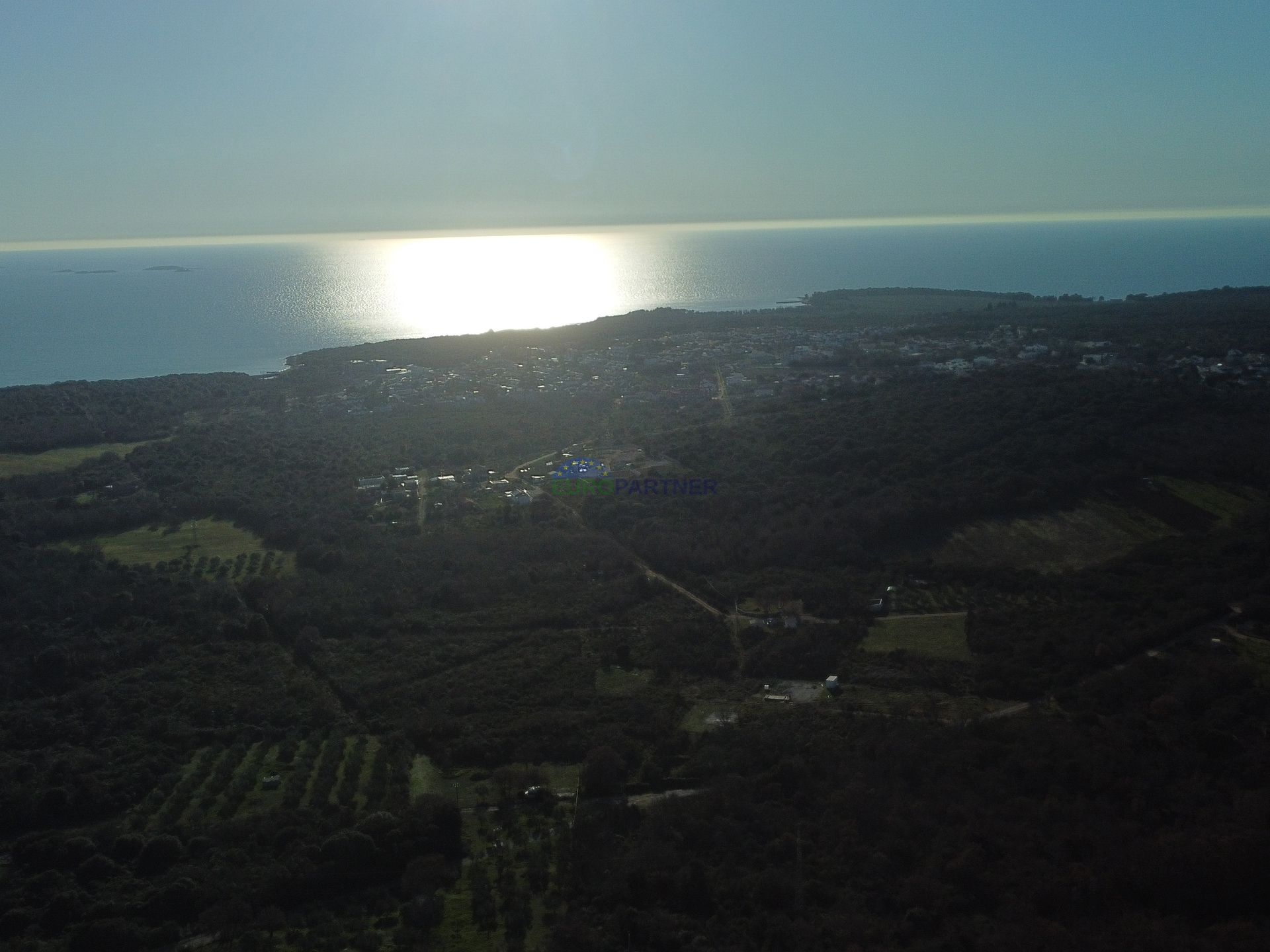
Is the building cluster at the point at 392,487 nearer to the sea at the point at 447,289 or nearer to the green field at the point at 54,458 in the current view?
the green field at the point at 54,458

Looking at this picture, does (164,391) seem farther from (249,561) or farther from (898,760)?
(898,760)

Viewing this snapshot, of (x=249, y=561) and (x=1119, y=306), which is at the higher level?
(x=1119, y=306)

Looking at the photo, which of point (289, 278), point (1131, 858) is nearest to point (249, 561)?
point (1131, 858)

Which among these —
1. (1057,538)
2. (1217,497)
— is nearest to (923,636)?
(1057,538)

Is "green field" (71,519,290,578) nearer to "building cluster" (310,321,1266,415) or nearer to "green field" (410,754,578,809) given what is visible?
"green field" (410,754,578,809)

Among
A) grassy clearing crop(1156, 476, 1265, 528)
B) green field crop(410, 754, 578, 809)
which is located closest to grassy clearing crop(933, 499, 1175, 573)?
grassy clearing crop(1156, 476, 1265, 528)
